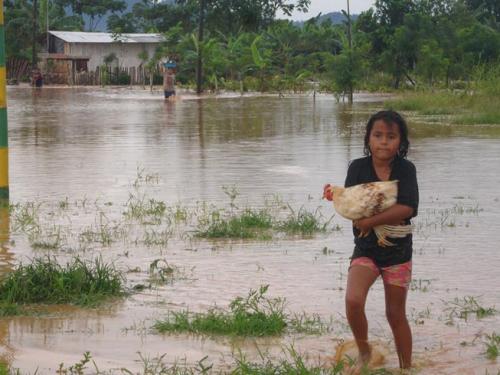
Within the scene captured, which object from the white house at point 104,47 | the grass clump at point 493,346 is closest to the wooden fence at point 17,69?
the white house at point 104,47

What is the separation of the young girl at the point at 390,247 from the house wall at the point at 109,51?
60.7m

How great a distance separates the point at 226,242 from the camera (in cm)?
857

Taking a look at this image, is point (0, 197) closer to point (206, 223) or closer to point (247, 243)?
point (206, 223)

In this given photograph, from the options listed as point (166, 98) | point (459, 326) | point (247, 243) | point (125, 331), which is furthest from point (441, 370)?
point (166, 98)

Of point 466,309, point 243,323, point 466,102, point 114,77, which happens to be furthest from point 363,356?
point 114,77

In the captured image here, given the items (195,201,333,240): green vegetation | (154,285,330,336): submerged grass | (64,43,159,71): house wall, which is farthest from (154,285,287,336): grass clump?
(64,43,159,71): house wall

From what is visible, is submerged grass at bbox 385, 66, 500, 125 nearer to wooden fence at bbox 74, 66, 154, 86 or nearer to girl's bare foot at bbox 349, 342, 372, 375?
girl's bare foot at bbox 349, 342, 372, 375

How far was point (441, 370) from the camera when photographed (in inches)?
203

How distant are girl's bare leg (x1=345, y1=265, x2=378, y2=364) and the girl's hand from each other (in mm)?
160

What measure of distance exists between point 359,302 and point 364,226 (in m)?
0.36

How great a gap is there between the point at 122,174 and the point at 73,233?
459 centimetres

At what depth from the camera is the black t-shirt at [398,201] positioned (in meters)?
Result: 5.07

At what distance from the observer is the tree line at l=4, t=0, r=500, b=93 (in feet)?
127

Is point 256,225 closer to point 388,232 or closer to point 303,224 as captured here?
point 303,224
